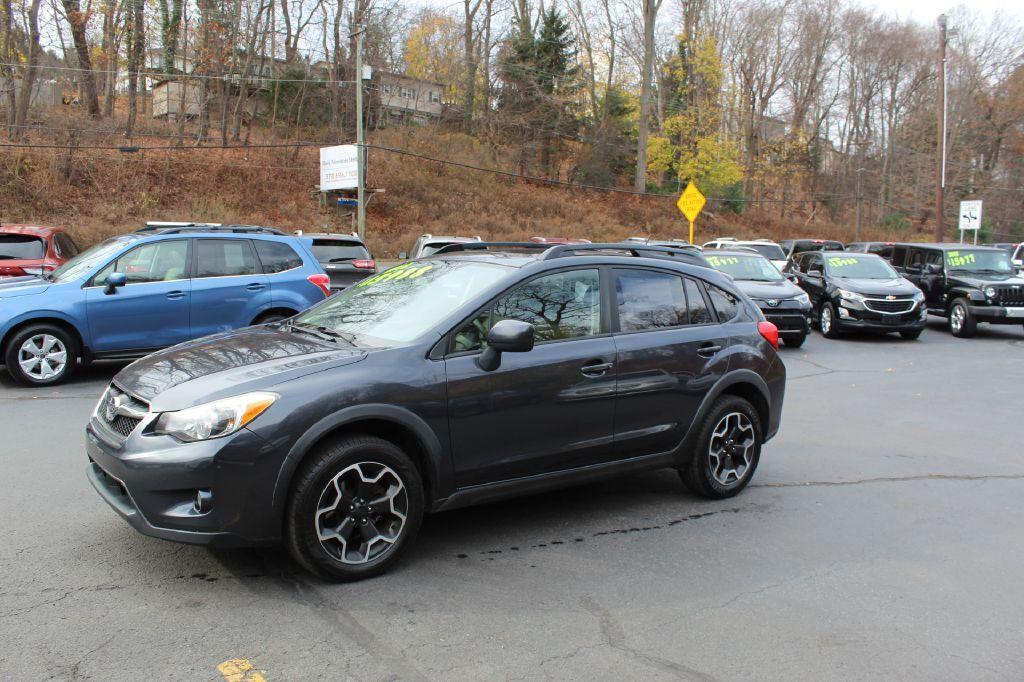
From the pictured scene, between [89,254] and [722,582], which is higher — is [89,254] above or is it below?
above

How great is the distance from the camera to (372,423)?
399 cm

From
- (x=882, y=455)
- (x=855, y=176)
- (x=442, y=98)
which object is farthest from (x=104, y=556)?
(x=855, y=176)

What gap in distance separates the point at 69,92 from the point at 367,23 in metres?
13.1

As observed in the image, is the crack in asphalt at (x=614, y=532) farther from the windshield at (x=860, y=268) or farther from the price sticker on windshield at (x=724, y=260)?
the windshield at (x=860, y=268)

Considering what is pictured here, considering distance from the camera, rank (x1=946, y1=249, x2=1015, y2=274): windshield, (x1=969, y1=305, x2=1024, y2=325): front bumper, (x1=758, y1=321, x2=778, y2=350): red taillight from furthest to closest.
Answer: (x1=946, y1=249, x2=1015, y2=274): windshield → (x1=969, y1=305, x2=1024, y2=325): front bumper → (x1=758, y1=321, x2=778, y2=350): red taillight

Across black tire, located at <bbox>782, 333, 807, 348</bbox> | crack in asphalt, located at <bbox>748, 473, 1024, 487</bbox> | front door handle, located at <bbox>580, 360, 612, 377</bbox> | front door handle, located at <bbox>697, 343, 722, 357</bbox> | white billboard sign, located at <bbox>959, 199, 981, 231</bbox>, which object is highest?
white billboard sign, located at <bbox>959, 199, 981, 231</bbox>

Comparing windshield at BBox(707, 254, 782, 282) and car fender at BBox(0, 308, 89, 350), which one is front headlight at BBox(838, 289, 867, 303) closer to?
windshield at BBox(707, 254, 782, 282)

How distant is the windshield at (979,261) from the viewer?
1684 centimetres

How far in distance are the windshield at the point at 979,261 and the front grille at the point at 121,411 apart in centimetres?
1729

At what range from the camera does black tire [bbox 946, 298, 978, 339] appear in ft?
52.5

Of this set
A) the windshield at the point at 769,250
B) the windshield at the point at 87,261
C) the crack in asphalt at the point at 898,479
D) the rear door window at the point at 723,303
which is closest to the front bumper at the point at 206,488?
the rear door window at the point at 723,303

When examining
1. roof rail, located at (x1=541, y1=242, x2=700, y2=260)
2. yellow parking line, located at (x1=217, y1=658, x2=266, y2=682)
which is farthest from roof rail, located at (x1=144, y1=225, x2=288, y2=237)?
yellow parking line, located at (x1=217, y1=658, x2=266, y2=682)

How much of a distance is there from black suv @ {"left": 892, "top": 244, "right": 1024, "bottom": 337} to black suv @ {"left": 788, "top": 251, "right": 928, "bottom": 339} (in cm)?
132

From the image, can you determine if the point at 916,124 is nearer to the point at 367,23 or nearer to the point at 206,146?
the point at 367,23
